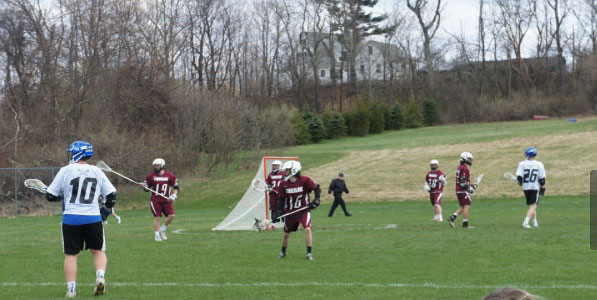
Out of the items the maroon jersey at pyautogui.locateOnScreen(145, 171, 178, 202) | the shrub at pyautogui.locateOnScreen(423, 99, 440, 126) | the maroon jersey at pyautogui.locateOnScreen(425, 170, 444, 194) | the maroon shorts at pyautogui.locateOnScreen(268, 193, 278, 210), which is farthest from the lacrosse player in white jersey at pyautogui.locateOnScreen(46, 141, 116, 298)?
the shrub at pyautogui.locateOnScreen(423, 99, 440, 126)

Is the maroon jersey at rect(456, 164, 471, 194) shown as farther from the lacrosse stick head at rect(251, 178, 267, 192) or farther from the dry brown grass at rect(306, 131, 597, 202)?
the dry brown grass at rect(306, 131, 597, 202)

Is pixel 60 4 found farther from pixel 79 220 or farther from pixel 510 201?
pixel 79 220

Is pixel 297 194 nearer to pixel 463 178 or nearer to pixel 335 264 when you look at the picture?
pixel 335 264

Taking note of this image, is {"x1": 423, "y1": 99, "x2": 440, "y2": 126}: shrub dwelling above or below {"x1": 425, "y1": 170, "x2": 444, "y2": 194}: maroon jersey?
above

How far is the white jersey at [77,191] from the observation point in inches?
364

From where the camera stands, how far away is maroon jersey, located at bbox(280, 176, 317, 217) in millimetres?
12977

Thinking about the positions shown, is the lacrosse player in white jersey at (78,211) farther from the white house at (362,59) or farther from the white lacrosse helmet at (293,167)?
the white house at (362,59)

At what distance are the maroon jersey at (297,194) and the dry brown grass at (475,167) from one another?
2363 cm

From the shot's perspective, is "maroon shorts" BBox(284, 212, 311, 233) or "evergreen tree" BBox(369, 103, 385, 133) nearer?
"maroon shorts" BBox(284, 212, 311, 233)

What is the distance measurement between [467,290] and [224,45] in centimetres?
5897

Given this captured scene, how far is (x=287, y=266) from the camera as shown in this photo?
38.7 ft

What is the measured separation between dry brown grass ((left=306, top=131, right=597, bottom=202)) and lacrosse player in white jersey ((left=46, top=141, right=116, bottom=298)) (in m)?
27.8

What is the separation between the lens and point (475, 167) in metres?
42.0

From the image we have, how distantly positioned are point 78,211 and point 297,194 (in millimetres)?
4856
